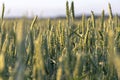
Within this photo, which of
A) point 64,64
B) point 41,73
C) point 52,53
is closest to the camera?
point 41,73

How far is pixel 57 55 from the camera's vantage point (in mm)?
1273

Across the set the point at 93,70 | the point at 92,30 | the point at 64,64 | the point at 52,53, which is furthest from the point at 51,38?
the point at 64,64

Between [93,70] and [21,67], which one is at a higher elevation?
[21,67]

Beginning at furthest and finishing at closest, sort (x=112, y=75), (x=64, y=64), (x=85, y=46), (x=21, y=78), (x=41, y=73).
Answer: (x=85, y=46) < (x=112, y=75) < (x=64, y=64) < (x=41, y=73) < (x=21, y=78)

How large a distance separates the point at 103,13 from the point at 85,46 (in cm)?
42

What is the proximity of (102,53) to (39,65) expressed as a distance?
87cm

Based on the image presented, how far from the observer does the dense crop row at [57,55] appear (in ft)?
1.49

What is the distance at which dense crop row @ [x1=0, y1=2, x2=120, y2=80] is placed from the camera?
1.49ft

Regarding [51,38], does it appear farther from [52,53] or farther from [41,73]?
[41,73]

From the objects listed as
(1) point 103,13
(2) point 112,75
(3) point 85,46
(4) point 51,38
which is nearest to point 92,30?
(1) point 103,13

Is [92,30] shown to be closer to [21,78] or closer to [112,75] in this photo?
[112,75]

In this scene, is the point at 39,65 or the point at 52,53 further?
the point at 52,53

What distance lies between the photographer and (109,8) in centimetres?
164

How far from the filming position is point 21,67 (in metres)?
0.42
